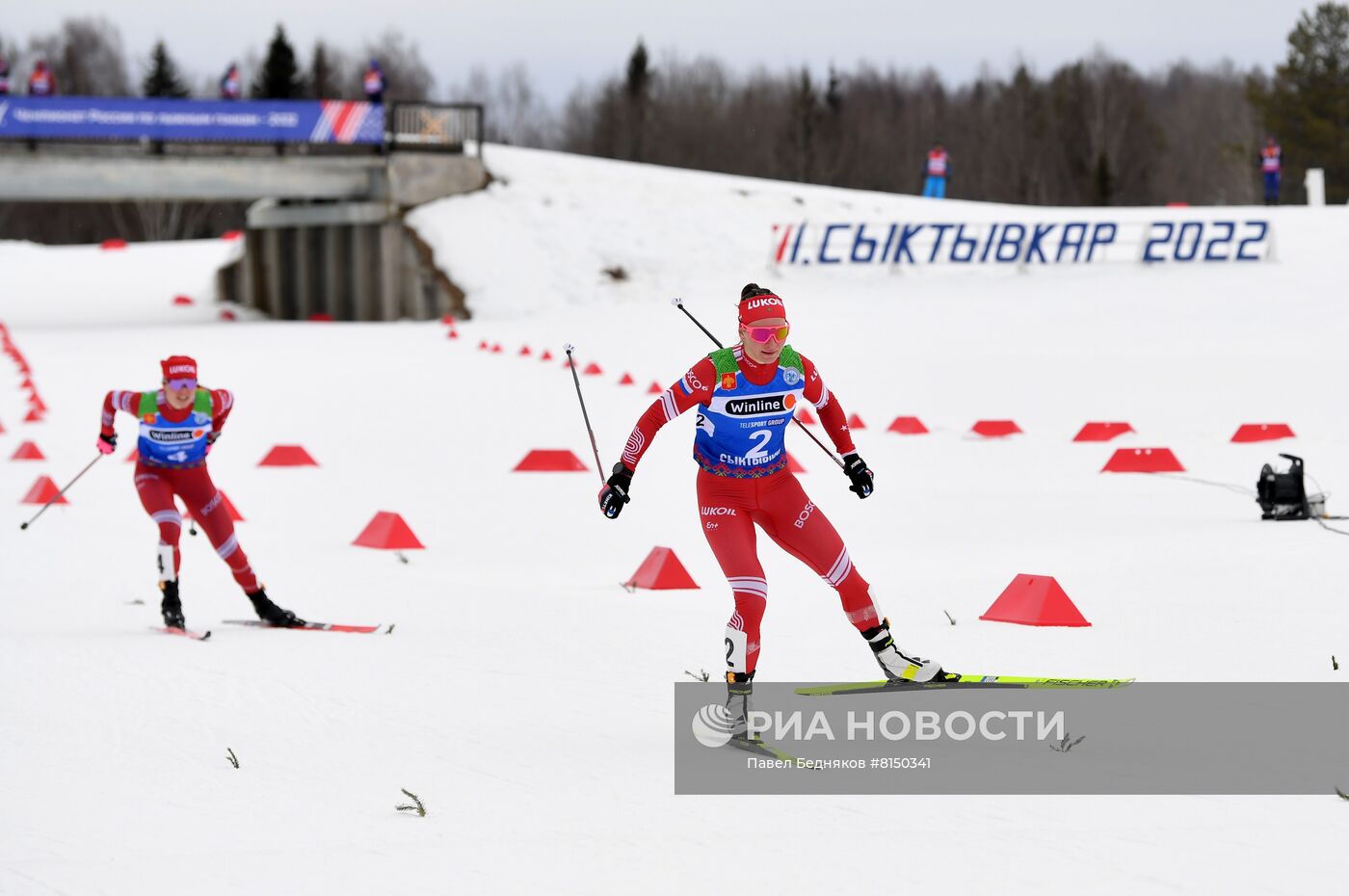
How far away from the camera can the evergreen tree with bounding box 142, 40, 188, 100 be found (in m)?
81.4

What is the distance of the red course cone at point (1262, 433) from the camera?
17.0 metres

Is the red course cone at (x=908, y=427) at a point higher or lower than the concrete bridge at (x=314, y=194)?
lower

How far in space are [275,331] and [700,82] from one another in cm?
7347

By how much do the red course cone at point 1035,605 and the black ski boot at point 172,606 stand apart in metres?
4.29

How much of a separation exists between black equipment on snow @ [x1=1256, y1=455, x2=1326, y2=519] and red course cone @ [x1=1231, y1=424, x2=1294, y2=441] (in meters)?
5.46

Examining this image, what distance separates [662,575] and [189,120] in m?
25.3

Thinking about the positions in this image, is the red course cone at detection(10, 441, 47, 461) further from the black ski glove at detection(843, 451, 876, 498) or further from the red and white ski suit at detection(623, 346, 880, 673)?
the black ski glove at detection(843, 451, 876, 498)

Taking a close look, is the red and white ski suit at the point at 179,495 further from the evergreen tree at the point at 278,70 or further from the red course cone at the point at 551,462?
the evergreen tree at the point at 278,70

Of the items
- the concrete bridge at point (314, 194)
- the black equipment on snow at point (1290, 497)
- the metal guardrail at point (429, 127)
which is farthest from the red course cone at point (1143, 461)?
the metal guardrail at point (429, 127)

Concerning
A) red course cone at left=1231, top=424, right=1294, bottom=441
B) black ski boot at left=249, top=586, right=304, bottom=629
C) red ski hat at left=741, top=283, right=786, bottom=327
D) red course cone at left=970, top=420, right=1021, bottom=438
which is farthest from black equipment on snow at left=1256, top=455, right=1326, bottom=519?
red course cone at left=970, top=420, right=1021, bottom=438

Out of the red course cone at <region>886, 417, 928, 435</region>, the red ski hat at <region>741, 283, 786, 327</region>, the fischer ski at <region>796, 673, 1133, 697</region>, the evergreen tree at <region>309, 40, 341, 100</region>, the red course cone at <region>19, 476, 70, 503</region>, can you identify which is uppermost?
the evergreen tree at <region>309, 40, 341, 100</region>

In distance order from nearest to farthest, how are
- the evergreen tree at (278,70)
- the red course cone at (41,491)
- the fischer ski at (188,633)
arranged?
the fischer ski at (188,633)
the red course cone at (41,491)
the evergreen tree at (278,70)

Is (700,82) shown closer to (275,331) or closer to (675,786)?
(275,331)

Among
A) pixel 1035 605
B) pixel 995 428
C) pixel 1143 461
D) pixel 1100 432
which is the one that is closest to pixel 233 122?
pixel 995 428
